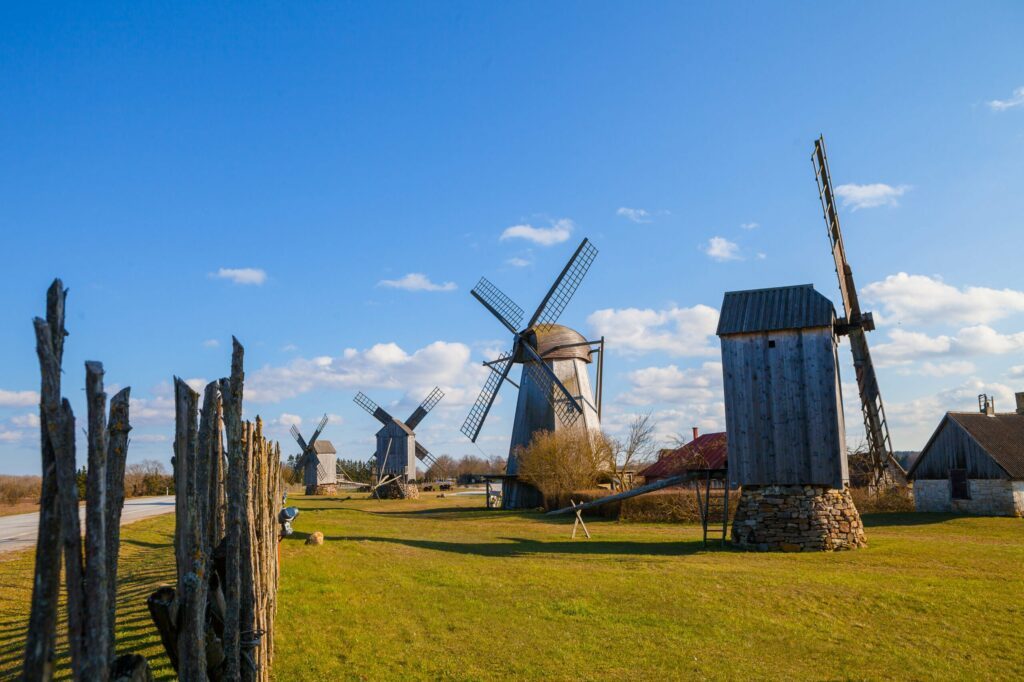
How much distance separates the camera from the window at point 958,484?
31891 millimetres

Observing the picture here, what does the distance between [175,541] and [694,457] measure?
36.5 meters

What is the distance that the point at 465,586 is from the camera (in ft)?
44.7

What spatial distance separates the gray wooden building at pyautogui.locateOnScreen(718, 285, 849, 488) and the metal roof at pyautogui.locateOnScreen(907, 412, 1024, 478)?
13775mm

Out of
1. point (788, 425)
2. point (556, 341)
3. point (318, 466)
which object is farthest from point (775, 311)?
point (318, 466)

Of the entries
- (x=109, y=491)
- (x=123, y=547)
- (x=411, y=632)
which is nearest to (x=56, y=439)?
(x=109, y=491)

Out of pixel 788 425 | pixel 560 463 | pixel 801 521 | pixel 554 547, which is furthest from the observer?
pixel 560 463

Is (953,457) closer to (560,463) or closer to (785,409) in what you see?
(785,409)

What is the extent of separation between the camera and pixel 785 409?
2088 centimetres

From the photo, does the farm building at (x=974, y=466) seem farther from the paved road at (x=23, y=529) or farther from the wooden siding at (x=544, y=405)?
the paved road at (x=23, y=529)

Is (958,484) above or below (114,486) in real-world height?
below

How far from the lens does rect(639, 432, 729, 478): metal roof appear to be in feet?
126

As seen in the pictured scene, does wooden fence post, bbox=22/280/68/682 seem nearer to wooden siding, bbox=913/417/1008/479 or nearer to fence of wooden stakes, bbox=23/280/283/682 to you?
fence of wooden stakes, bbox=23/280/283/682

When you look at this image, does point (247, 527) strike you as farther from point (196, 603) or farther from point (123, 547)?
point (123, 547)

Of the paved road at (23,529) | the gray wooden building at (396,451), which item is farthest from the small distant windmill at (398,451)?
the paved road at (23,529)
